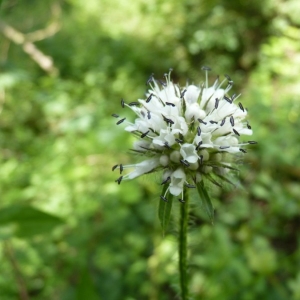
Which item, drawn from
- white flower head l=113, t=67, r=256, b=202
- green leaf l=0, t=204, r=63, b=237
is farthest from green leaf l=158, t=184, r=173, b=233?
green leaf l=0, t=204, r=63, b=237

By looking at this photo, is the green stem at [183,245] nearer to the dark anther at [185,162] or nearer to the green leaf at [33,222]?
the dark anther at [185,162]

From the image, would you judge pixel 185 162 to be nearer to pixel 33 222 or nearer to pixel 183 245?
pixel 183 245

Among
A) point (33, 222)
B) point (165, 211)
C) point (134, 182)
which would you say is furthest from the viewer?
point (134, 182)

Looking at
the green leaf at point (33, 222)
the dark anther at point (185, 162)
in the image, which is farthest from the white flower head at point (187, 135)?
the green leaf at point (33, 222)

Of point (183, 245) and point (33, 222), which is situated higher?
point (33, 222)

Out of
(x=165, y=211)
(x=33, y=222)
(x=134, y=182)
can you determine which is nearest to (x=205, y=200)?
(x=165, y=211)

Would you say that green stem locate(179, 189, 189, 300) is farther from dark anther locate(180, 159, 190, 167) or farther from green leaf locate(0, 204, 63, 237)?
green leaf locate(0, 204, 63, 237)

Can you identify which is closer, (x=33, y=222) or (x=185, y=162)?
(x=185, y=162)

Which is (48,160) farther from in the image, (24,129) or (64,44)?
(64,44)
